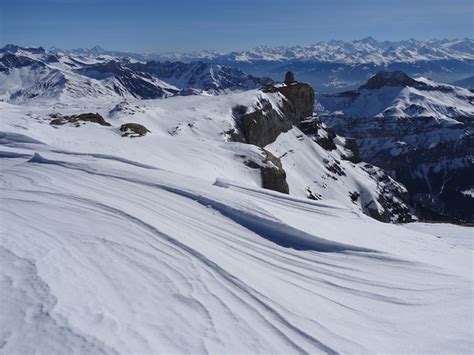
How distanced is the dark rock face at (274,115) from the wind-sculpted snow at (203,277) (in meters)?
56.8

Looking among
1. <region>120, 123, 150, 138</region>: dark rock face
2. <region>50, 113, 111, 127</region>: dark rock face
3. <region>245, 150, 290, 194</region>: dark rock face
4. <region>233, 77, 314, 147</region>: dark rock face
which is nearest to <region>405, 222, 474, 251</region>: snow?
<region>245, 150, 290, 194</region>: dark rock face

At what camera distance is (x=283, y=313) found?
7016 millimetres

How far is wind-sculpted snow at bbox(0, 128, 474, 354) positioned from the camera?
612 cm

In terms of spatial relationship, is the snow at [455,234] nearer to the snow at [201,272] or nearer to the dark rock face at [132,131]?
the snow at [201,272]

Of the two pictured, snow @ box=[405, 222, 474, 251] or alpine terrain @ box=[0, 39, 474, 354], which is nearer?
alpine terrain @ box=[0, 39, 474, 354]

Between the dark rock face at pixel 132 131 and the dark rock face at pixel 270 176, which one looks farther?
the dark rock face at pixel 270 176

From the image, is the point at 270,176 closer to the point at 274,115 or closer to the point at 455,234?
the point at 455,234

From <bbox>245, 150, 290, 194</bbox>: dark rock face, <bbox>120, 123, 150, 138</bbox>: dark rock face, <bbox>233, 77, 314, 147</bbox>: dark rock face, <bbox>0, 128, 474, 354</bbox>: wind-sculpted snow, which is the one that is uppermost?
<bbox>233, 77, 314, 147</bbox>: dark rock face

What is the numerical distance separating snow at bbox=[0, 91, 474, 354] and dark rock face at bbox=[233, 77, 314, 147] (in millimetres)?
55466

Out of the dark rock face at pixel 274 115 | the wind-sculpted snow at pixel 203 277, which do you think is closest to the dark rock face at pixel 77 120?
the wind-sculpted snow at pixel 203 277

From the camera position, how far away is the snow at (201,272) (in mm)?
6152

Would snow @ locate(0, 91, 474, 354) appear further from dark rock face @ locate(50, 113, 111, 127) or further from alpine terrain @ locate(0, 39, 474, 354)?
dark rock face @ locate(50, 113, 111, 127)

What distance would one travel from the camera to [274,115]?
80.2 m

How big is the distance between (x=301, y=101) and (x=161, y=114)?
1731 inches
